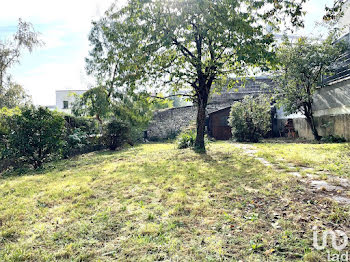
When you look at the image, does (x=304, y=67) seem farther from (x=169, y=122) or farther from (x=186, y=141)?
(x=169, y=122)

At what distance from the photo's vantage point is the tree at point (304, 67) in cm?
942

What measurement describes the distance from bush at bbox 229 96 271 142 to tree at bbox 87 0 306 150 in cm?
331

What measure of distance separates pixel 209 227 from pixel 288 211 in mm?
1079

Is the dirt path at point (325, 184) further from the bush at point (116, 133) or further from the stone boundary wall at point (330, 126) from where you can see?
the bush at point (116, 133)

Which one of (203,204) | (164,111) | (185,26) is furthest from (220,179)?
(164,111)

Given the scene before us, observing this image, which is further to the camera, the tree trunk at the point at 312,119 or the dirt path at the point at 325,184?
the tree trunk at the point at 312,119

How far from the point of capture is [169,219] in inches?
113

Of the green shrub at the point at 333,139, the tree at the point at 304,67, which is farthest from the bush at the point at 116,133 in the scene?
the green shrub at the point at 333,139

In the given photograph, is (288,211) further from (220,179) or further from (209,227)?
(220,179)

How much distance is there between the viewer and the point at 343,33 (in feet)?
32.4

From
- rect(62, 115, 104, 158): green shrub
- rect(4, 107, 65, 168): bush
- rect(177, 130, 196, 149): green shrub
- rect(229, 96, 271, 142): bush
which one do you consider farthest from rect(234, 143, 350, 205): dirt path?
rect(62, 115, 104, 158): green shrub

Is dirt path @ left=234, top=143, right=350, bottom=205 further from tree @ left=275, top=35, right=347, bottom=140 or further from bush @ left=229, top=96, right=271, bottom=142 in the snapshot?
bush @ left=229, top=96, right=271, bottom=142

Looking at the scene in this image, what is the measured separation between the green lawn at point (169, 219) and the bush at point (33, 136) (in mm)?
2779

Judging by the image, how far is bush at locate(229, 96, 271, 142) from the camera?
11.3m
